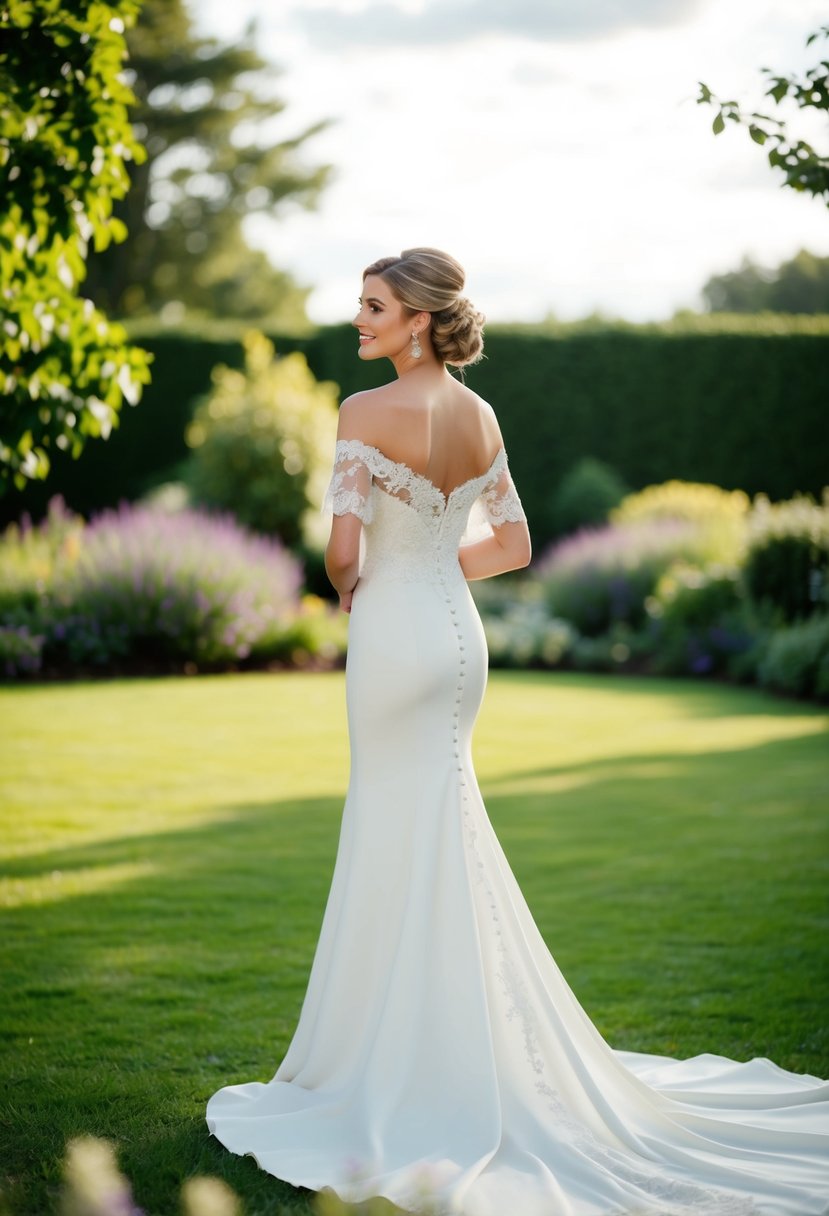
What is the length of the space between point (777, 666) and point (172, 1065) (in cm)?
891

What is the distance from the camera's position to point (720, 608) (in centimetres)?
1351

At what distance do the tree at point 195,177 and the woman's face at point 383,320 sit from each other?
2393cm

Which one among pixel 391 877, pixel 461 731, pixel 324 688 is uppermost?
pixel 461 731

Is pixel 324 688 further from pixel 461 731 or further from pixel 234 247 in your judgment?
pixel 234 247

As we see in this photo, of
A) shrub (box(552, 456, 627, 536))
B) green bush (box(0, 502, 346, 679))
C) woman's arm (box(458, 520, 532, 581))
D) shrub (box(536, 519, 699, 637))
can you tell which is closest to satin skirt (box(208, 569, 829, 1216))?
woman's arm (box(458, 520, 532, 581))

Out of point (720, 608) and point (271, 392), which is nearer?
point (720, 608)

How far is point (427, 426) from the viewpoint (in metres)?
3.32

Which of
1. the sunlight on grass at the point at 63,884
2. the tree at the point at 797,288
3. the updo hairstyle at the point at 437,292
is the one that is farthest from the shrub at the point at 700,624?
the tree at the point at 797,288

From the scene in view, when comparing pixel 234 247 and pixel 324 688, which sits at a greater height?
pixel 234 247

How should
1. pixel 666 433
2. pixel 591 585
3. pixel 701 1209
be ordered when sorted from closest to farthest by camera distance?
pixel 701 1209, pixel 591 585, pixel 666 433

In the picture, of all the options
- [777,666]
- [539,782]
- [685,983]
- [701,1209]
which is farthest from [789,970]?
[777,666]

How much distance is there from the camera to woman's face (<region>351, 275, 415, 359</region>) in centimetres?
334

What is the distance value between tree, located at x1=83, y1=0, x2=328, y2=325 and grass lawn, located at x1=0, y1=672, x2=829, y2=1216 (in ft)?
61.9

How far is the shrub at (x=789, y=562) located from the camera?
1216 centimetres
